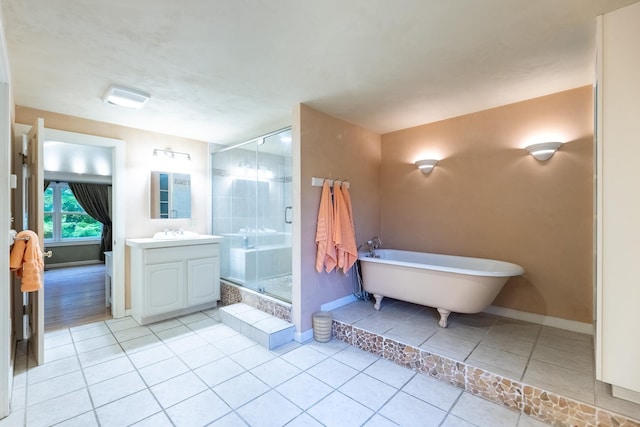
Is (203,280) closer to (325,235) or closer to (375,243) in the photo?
(325,235)

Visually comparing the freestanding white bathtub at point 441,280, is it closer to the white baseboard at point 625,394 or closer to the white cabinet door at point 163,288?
the white baseboard at point 625,394

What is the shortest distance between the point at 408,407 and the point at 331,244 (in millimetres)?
1543

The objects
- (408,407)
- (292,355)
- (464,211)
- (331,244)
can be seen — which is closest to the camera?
(408,407)

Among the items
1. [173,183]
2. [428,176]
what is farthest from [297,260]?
[173,183]

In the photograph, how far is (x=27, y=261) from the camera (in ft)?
6.64

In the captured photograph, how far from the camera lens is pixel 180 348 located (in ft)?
8.80

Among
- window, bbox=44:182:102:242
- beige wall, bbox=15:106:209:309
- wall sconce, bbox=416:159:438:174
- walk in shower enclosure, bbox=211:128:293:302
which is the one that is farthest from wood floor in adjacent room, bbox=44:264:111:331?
wall sconce, bbox=416:159:438:174

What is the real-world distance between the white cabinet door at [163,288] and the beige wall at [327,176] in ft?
5.22

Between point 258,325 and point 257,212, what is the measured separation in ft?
4.98

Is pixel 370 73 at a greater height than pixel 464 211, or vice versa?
pixel 370 73

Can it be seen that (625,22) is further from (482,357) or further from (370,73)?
(482,357)

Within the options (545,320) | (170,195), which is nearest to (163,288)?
(170,195)

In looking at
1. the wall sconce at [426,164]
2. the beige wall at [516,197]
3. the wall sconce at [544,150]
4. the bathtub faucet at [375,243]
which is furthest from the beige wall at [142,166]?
A: the wall sconce at [544,150]

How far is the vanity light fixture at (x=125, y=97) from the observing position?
7.89ft
